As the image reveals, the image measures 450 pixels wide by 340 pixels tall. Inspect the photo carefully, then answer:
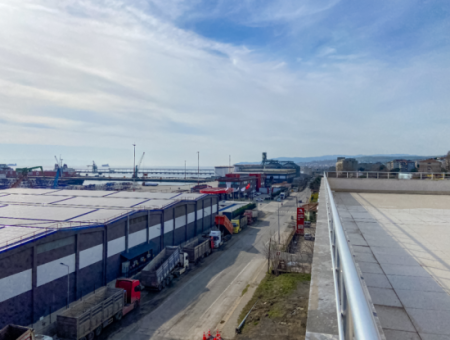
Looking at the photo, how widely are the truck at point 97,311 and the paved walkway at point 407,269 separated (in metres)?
12.1

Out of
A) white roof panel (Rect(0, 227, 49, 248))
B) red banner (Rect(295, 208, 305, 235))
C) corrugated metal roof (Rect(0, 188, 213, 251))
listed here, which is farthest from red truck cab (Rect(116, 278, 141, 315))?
red banner (Rect(295, 208, 305, 235))

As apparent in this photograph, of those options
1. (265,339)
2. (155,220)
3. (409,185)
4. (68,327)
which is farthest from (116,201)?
(409,185)

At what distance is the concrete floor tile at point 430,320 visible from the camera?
2.42 meters

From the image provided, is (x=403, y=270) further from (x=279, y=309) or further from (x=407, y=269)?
(x=279, y=309)

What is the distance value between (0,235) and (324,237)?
16.1m

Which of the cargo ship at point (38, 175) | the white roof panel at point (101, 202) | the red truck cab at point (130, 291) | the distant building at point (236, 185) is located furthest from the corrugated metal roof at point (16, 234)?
the cargo ship at point (38, 175)

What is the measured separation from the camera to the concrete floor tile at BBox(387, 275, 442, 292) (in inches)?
127

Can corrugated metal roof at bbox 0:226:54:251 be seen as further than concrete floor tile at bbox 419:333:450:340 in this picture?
Yes

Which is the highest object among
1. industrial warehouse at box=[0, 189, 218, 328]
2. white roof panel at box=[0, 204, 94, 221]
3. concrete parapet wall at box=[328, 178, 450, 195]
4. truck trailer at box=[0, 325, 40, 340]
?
concrete parapet wall at box=[328, 178, 450, 195]

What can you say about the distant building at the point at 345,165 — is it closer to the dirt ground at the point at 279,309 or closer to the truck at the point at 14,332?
the dirt ground at the point at 279,309

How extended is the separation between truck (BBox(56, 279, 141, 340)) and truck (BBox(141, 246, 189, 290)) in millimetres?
1117

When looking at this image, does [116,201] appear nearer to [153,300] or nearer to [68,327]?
[153,300]

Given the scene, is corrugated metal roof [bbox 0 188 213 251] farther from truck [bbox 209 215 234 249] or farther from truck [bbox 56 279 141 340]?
truck [bbox 209 215 234 249]

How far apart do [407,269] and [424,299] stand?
3.02 feet
